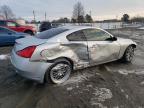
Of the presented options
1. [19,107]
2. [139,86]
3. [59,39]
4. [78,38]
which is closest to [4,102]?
[19,107]

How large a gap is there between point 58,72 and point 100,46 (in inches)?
64.1

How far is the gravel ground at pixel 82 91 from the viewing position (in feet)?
12.2

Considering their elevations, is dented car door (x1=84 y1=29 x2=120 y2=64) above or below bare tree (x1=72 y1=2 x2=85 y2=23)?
below

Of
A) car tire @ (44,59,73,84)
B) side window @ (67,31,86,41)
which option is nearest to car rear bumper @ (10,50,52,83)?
car tire @ (44,59,73,84)

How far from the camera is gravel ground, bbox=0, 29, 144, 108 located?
12.2 ft

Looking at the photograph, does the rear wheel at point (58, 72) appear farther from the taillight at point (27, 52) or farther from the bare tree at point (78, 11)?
the bare tree at point (78, 11)

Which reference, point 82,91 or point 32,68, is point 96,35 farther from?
point 32,68

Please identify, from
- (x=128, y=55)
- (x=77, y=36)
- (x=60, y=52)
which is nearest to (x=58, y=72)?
(x=60, y=52)

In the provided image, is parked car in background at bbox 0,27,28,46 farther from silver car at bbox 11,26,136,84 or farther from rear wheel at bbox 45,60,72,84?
rear wheel at bbox 45,60,72,84

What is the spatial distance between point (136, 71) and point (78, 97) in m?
2.67

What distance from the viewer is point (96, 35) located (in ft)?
18.2

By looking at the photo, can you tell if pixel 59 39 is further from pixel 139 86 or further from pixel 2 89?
pixel 139 86

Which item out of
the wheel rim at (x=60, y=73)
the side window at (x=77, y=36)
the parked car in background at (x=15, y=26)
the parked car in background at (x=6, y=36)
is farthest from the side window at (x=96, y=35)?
the parked car in background at (x=15, y=26)

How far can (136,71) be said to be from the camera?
226 inches
